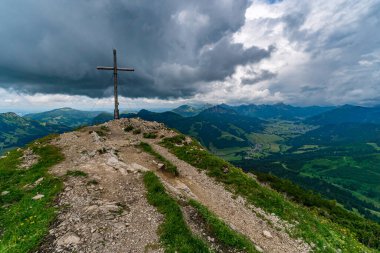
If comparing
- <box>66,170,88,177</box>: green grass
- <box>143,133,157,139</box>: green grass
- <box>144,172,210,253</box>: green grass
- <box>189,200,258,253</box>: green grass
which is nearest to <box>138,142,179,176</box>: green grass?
<box>143,133,157,139</box>: green grass

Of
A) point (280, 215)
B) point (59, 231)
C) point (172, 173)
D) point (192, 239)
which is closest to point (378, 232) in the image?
point (280, 215)

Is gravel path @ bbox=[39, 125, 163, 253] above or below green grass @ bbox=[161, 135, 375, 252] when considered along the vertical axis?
above

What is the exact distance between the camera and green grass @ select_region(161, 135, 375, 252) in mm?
17672

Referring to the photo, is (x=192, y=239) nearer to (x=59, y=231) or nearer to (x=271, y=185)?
(x=59, y=231)

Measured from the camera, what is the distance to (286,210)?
2039 centimetres

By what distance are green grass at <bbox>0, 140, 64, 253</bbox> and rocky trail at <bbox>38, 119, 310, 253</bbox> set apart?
2.20 feet

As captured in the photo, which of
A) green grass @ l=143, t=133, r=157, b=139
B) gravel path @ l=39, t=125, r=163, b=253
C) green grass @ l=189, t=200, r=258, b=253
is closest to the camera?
gravel path @ l=39, t=125, r=163, b=253

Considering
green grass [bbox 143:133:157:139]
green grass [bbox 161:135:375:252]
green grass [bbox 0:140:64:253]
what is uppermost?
green grass [bbox 143:133:157:139]

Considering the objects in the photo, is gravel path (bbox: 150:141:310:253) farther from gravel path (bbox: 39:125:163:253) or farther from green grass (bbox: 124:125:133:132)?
green grass (bbox: 124:125:133:132)

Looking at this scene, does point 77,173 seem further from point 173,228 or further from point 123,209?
point 173,228

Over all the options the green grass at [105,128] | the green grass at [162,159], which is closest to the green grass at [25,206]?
the green grass at [162,159]

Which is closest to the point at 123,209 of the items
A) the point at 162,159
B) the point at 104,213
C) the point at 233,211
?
the point at 104,213

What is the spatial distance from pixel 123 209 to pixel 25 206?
6.72m

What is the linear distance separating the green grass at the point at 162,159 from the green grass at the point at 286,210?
3.27 metres
